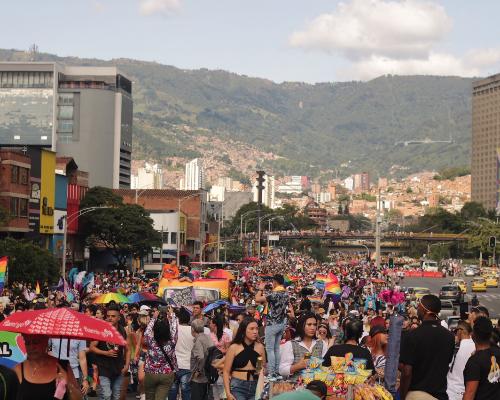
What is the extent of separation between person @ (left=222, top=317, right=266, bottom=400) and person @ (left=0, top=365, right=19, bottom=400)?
19.3 ft

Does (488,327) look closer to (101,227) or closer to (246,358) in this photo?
(246,358)

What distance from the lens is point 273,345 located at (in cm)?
1580

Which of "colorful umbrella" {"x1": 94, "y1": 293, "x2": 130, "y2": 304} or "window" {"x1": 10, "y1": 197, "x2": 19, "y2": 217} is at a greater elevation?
"window" {"x1": 10, "y1": 197, "x2": 19, "y2": 217}

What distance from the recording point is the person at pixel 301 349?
1366 centimetres

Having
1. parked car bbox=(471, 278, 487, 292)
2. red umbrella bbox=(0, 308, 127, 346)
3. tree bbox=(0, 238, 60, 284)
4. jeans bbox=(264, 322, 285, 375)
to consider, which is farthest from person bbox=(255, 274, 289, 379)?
parked car bbox=(471, 278, 487, 292)

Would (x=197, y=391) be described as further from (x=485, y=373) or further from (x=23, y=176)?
(x=23, y=176)

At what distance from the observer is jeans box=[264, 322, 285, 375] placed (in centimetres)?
1499

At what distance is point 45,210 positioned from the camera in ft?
290

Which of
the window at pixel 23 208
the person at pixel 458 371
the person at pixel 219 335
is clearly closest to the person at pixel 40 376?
the person at pixel 458 371

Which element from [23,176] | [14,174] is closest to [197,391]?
[14,174]

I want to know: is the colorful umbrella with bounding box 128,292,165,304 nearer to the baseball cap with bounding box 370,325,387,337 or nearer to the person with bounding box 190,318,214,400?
the person with bounding box 190,318,214,400

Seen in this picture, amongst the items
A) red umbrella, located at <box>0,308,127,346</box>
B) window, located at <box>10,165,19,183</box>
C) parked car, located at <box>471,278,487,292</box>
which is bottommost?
parked car, located at <box>471,278,487,292</box>

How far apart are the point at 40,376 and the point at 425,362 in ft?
12.9

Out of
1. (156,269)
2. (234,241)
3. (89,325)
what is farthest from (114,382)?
(234,241)
